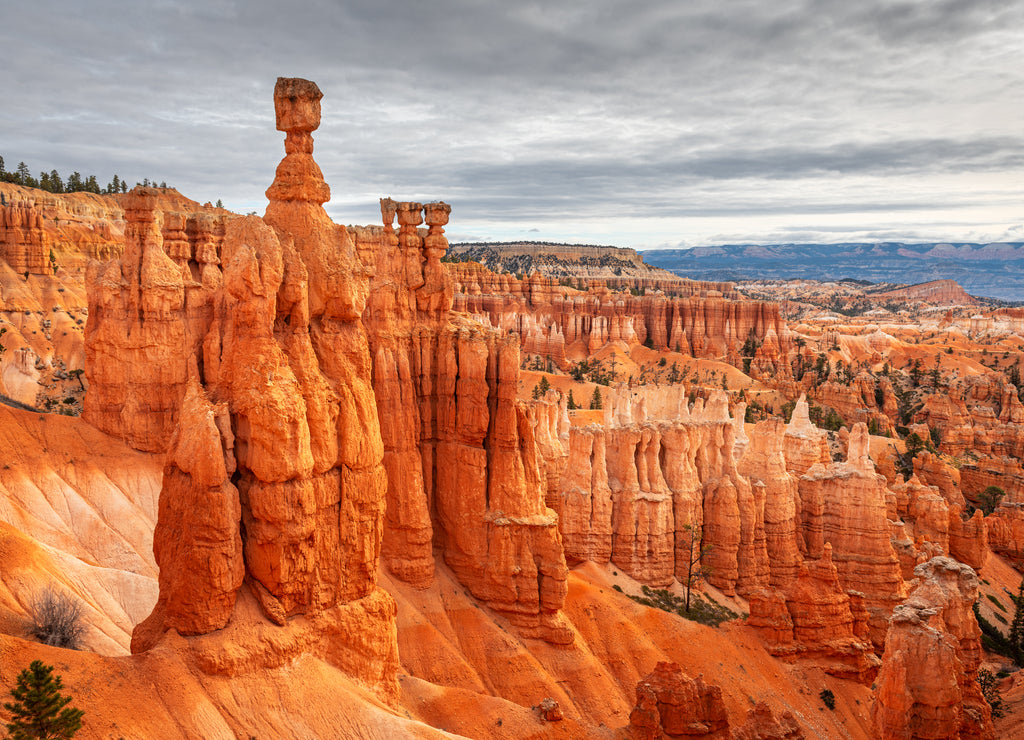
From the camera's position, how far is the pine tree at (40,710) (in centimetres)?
1117

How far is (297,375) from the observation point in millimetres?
16812

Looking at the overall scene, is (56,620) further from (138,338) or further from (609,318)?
(609,318)

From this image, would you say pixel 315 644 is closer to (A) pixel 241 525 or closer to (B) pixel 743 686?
(A) pixel 241 525

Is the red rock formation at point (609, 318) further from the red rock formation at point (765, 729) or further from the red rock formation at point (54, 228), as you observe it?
the red rock formation at point (765, 729)

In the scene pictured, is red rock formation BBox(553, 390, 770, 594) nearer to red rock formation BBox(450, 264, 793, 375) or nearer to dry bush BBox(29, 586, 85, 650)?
dry bush BBox(29, 586, 85, 650)

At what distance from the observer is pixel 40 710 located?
445 inches

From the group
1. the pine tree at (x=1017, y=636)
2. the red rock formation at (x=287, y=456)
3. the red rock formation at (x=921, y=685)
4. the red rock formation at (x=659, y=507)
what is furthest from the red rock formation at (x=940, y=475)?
the red rock formation at (x=287, y=456)

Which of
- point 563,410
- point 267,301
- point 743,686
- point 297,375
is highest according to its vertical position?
point 267,301

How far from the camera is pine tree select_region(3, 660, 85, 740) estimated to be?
11.2 m

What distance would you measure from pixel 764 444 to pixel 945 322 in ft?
580

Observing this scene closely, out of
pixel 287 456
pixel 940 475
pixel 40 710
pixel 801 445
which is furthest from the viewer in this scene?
pixel 940 475

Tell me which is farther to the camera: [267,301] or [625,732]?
[625,732]

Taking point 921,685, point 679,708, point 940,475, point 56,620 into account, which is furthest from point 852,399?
point 56,620

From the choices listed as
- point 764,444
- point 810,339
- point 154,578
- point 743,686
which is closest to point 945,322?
point 810,339
